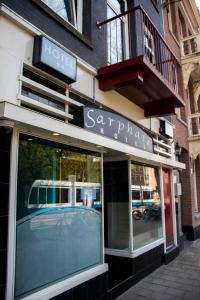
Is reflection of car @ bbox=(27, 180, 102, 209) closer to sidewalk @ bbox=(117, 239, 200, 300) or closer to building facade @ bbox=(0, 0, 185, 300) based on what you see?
building facade @ bbox=(0, 0, 185, 300)

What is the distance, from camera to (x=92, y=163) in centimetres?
475

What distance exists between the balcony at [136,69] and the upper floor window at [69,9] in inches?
18.1

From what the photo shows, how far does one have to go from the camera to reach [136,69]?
4648 millimetres

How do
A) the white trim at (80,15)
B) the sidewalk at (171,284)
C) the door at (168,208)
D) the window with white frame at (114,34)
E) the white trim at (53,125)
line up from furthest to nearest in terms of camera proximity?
the door at (168,208), the window with white frame at (114,34), the white trim at (80,15), the sidewalk at (171,284), the white trim at (53,125)

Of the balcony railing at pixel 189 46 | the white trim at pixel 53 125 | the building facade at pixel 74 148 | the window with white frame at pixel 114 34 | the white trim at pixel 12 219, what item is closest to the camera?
the white trim at pixel 53 125

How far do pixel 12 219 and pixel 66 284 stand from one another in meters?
1.28

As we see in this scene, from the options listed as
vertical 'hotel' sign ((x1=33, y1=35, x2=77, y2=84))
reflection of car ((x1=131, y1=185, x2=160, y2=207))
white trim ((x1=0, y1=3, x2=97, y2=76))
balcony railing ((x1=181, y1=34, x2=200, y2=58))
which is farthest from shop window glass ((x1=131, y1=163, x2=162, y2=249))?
balcony railing ((x1=181, y1=34, x2=200, y2=58))

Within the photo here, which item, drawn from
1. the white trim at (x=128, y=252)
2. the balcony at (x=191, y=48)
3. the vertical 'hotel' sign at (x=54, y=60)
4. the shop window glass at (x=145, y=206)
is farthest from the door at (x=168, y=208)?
the balcony at (x=191, y=48)

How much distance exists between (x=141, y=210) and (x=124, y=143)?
2123mm

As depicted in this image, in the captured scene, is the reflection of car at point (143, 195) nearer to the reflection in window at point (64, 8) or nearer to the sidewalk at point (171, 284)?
the sidewalk at point (171, 284)

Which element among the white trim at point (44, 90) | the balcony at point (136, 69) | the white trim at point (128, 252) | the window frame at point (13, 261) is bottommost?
the white trim at point (128, 252)

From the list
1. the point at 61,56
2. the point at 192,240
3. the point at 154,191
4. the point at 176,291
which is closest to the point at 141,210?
the point at 154,191

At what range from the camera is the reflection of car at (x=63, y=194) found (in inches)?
139

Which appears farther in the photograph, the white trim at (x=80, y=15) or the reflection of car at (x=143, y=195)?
the reflection of car at (x=143, y=195)
